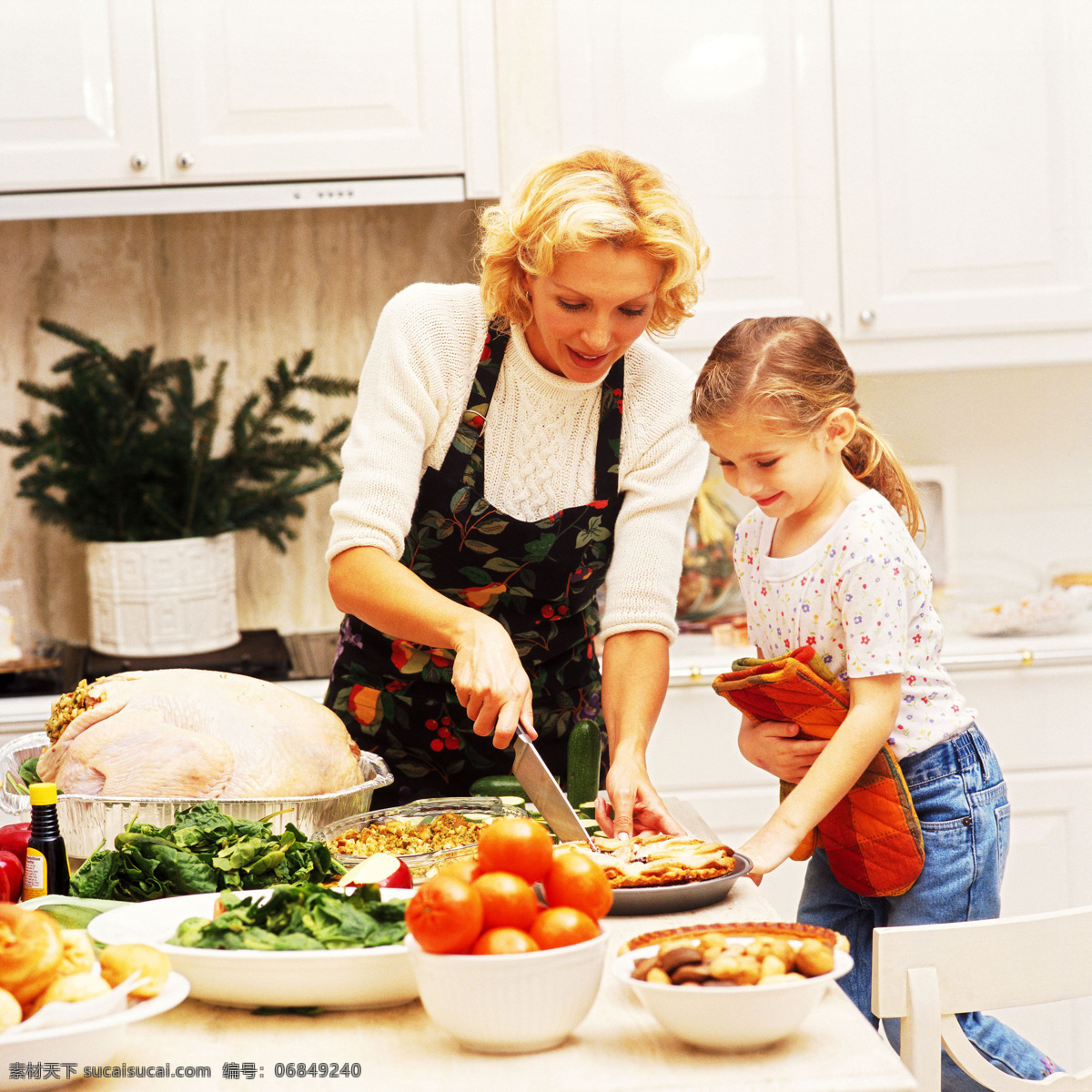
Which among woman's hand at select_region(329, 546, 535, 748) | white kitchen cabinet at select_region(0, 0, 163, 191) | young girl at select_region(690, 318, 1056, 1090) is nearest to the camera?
woman's hand at select_region(329, 546, 535, 748)

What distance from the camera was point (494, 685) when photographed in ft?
3.74

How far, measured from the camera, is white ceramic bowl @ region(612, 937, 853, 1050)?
71cm

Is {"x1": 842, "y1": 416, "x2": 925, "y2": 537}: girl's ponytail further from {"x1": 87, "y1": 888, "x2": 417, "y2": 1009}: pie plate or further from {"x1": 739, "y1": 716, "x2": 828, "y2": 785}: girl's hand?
{"x1": 87, "y1": 888, "x2": 417, "y2": 1009}: pie plate

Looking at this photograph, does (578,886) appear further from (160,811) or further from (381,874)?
(160,811)

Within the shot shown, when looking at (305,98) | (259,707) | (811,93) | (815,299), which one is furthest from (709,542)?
(259,707)

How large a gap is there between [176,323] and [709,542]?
1.27 m

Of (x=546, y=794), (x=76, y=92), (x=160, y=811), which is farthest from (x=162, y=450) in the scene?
(x=546, y=794)

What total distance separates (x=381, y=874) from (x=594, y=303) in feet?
2.21

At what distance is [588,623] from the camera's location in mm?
1673

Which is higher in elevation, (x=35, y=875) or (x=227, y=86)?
(x=227, y=86)

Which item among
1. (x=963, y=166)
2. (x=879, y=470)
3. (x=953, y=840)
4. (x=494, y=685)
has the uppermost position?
(x=963, y=166)

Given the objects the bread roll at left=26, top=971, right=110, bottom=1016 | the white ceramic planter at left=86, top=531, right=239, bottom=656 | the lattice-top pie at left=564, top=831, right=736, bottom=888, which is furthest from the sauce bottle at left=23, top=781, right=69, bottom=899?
the white ceramic planter at left=86, top=531, right=239, bottom=656

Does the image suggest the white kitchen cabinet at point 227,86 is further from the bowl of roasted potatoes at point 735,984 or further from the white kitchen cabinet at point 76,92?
the bowl of roasted potatoes at point 735,984

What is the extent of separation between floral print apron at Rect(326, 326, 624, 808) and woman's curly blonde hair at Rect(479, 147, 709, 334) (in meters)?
0.09
